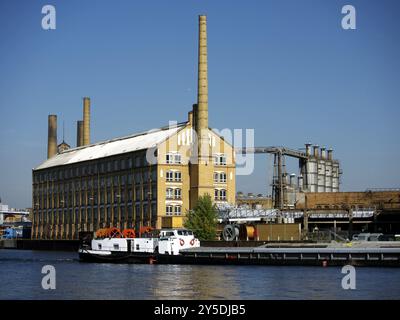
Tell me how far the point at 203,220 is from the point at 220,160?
17.4 meters

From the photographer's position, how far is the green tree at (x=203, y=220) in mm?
117625

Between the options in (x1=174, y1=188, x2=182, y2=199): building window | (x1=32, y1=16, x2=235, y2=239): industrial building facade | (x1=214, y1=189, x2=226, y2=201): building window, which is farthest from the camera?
(x1=214, y1=189, x2=226, y2=201): building window

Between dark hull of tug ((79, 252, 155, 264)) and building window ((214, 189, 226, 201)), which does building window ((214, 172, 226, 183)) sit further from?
dark hull of tug ((79, 252, 155, 264))

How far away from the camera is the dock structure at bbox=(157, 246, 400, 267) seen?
78562 millimetres

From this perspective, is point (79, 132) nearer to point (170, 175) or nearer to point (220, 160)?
point (170, 175)

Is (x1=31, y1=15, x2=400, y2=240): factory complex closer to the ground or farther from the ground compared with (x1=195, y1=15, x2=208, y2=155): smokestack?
closer to the ground

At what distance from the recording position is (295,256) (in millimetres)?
83438

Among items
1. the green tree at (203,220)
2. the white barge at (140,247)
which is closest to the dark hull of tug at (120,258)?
the white barge at (140,247)

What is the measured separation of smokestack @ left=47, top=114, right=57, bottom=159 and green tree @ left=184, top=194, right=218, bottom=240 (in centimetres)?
6500

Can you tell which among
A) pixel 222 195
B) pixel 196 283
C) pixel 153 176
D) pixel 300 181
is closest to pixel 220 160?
pixel 222 195

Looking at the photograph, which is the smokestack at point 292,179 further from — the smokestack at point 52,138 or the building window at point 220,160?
the smokestack at point 52,138

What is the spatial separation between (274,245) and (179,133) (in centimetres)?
4089

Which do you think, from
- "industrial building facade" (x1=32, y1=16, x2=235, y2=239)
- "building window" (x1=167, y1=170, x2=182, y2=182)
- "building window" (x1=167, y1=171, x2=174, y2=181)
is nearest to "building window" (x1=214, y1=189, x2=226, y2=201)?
"industrial building facade" (x1=32, y1=16, x2=235, y2=239)
